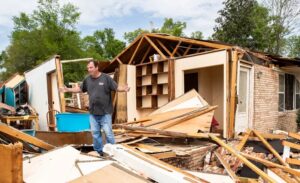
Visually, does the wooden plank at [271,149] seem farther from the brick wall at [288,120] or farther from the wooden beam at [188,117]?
the brick wall at [288,120]

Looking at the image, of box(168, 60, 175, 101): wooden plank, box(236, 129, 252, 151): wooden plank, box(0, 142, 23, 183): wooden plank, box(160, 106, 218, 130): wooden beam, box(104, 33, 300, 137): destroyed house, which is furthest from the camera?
box(168, 60, 175, 101): wooden plank

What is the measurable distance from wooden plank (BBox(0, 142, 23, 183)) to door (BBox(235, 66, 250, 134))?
624 cm

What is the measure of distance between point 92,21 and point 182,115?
3017cm

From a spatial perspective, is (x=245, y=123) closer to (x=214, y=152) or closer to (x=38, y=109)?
(x=214, y=152)

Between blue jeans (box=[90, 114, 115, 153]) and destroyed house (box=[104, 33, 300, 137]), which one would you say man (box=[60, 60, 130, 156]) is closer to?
blue jeans (box=[90, 114, 115, 153])

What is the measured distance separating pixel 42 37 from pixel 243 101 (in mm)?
25521

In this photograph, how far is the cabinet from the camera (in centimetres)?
903

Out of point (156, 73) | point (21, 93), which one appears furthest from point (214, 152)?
point (21, 93)

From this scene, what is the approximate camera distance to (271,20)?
19969 mm

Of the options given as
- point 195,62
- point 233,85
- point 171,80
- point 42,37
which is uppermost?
point 42,37

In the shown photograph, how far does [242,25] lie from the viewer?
1834cm

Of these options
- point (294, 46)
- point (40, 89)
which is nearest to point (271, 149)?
point (40, 89)

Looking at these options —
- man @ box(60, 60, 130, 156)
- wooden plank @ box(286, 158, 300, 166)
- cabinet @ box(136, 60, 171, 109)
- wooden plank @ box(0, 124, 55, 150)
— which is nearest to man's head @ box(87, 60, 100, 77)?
man @ box(60, 60, 130, 156)

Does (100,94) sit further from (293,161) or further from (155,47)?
(155,47)
